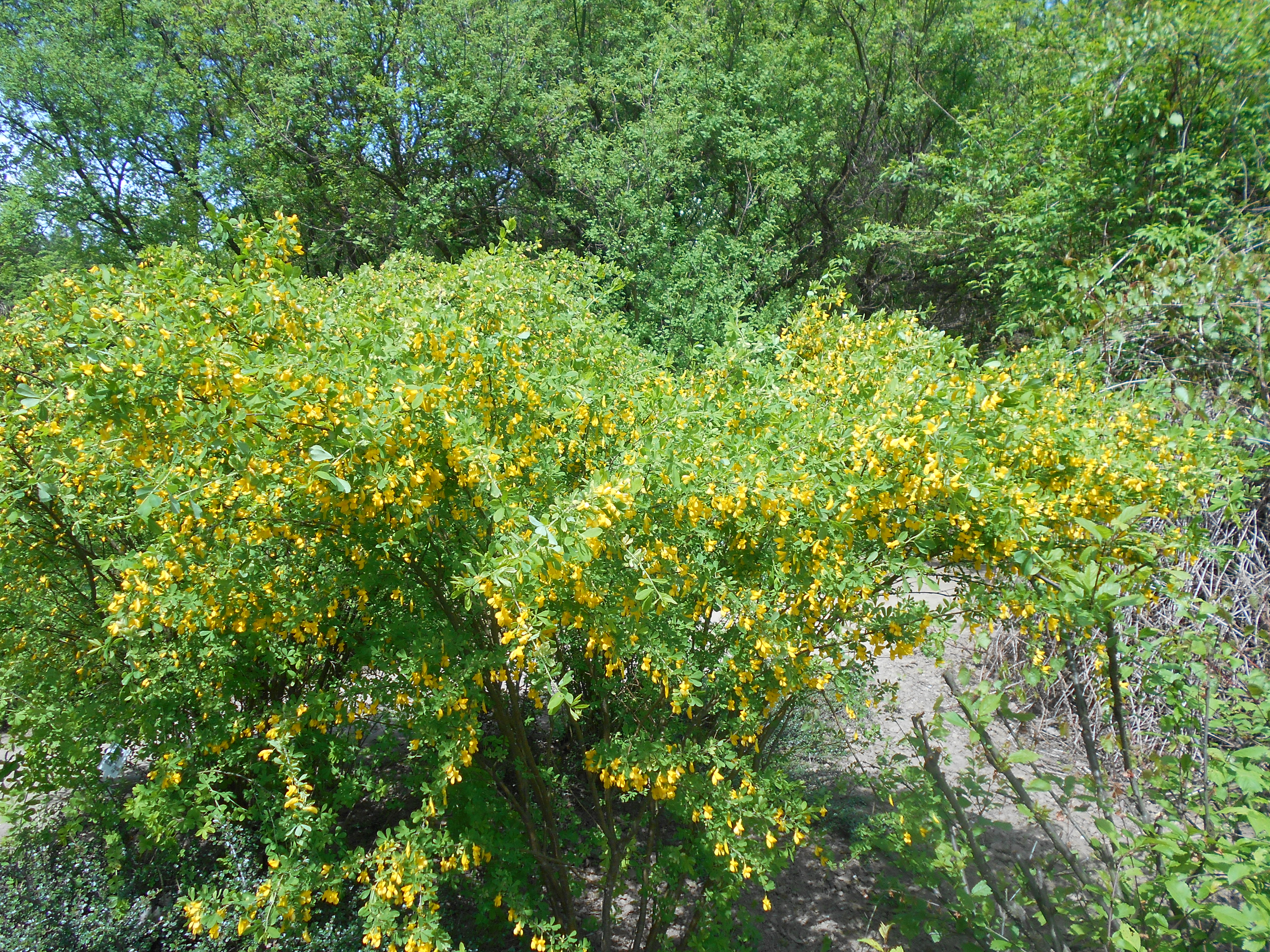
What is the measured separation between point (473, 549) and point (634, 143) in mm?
9385

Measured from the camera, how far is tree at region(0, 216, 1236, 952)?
205 cm

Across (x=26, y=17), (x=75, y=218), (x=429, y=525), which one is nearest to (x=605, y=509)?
(x=429, y=525)

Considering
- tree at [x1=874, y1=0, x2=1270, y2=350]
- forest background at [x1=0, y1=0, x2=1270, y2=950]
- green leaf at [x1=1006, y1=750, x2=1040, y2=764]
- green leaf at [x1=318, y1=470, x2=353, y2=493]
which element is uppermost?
forest background at [x1=0, y1=0, x2=1270, y2=950]

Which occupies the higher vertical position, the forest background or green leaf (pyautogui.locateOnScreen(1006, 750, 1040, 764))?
the forest background

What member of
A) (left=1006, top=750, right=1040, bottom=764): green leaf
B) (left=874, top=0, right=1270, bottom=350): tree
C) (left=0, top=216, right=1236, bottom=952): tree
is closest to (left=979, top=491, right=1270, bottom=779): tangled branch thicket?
(left=874, top=0, right=1270, bottom=350): tree

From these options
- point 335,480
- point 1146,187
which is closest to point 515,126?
point 1146,187

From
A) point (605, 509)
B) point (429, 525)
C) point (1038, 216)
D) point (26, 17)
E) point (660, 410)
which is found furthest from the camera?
point (26, 17)

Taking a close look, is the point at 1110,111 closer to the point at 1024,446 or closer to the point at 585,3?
the point at 1024,446

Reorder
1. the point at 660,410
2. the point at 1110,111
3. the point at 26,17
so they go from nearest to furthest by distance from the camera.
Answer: the point at 660,410
the point at 1110,111
the point at 26,17

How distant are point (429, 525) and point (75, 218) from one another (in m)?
13.4

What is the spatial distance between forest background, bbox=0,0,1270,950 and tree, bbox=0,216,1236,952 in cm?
514

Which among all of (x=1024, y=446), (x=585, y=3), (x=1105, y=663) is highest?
(x=585, y=3)

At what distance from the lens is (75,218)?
1213cm

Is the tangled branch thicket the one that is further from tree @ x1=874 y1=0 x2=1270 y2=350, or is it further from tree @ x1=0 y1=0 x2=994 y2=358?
tree @ x1=0 y1=0 x2=994 y2=358
